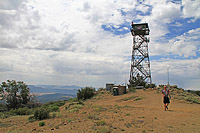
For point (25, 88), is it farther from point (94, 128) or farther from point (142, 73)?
point (94, 128)

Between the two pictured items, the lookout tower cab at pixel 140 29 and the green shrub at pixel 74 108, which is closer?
the green shrub at pixel 74 108

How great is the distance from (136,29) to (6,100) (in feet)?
103

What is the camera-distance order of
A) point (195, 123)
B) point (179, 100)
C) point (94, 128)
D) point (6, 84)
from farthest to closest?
point (6, 84) → point (179, 100) → point (195, 123) → point (94, 128)

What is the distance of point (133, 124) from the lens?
970cm

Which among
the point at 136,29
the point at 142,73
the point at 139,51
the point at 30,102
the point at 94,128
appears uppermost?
the point at 136,29

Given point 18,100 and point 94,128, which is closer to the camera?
point 94,128

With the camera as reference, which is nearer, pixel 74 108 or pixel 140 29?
pixel 74 108

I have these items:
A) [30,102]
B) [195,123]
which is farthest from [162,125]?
[30,102]

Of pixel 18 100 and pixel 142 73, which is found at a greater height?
pixel 142 73

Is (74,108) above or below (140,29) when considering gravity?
below

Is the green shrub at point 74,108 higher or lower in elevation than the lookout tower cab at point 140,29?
lower

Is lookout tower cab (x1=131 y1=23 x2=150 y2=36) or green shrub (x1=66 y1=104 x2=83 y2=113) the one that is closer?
green shrub (x1=66 y1=104 x2=83 y2=113)

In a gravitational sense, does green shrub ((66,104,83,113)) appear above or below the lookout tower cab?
below

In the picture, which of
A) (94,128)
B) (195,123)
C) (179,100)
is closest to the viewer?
(94,128)
